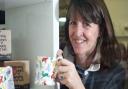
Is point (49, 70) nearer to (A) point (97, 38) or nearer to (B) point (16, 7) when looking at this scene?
(A) point (97, 38)

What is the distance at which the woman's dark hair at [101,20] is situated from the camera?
3.35 ft

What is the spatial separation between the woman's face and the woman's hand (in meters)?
0.10

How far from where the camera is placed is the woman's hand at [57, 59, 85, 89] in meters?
0.96

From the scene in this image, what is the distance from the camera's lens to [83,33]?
102 centimetres

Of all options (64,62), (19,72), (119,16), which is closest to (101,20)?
(119,16)

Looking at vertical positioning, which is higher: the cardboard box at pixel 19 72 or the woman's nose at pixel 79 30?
the woman's nose at pixel 79 30

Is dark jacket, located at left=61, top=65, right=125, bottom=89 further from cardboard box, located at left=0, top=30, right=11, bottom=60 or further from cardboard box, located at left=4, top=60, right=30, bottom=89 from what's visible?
cardboard box, located at left=0, top=30, right=11, bottom=60

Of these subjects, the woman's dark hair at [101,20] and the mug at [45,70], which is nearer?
the mug at [45,70]

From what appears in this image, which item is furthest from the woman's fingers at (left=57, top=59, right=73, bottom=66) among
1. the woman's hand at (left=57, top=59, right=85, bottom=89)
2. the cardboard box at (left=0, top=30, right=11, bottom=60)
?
the cardboard box at (left=0, top=30, right=11, bottom=60)

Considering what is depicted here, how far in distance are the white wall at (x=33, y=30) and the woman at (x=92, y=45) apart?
0.22 feet

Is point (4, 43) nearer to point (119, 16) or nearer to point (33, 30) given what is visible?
point (33, 30)

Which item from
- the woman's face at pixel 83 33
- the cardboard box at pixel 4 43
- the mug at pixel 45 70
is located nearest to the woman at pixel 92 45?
the woman's face at pixel 83 33

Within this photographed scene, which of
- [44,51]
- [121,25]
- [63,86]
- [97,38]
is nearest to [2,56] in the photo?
[44,51]

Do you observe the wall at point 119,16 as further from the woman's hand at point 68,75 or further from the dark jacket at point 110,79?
the woman's hand at point 68,75
